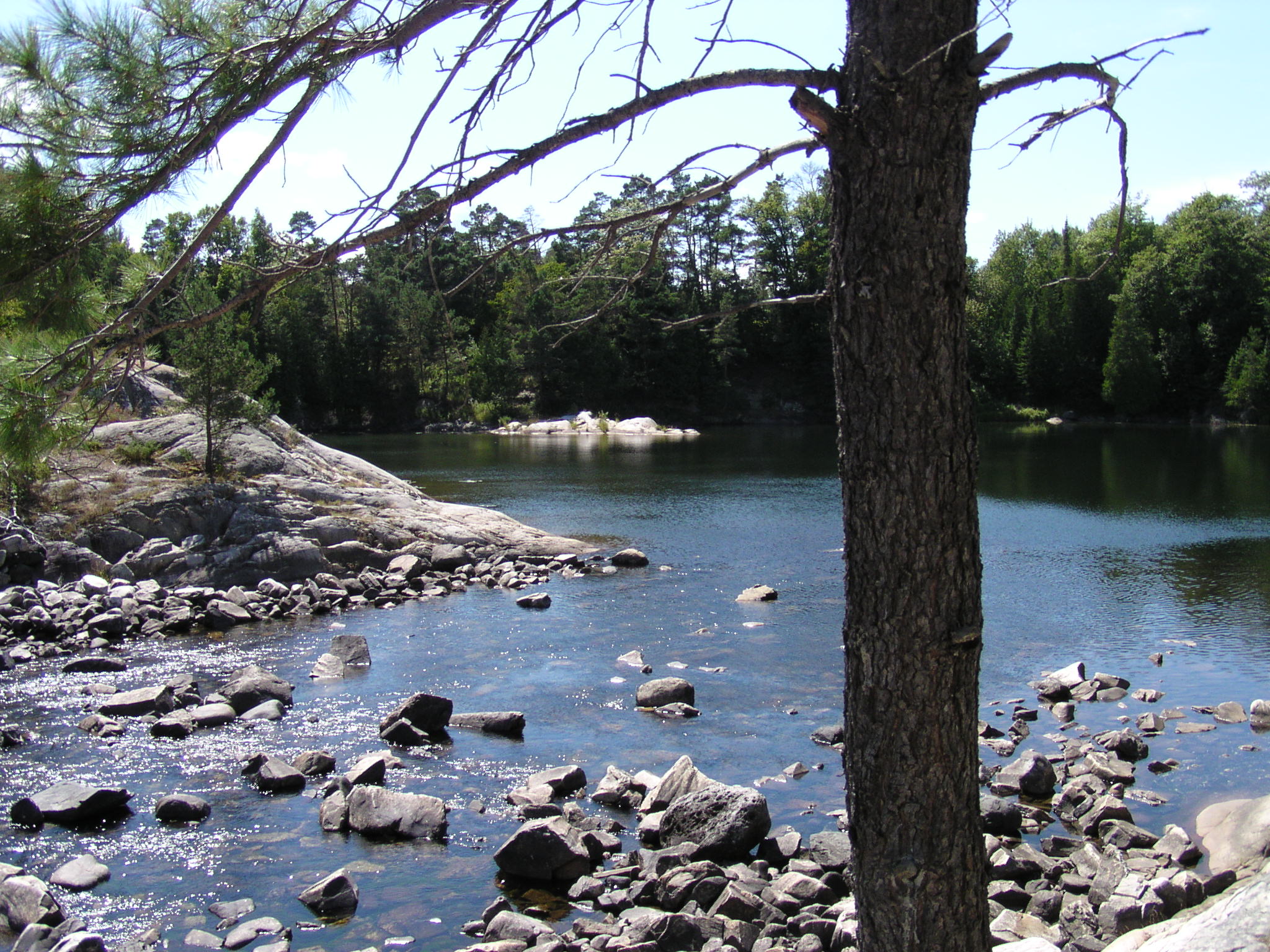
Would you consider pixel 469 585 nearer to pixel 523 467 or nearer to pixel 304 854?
pixel 304 854

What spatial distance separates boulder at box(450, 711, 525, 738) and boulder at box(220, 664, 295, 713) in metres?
2.38

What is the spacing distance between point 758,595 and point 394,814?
1171cm

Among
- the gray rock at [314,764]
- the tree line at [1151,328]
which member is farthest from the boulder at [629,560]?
the tree line at [1151,328]

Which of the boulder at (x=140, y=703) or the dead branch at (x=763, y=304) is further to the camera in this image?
the boulder at (x=140, y=703)

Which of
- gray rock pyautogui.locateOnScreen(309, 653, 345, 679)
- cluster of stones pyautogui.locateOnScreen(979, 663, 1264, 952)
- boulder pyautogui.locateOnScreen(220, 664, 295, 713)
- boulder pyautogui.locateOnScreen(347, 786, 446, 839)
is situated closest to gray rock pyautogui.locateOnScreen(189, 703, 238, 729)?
boulder pyautogui.locateOnScreen(220, 664, 295, 713)

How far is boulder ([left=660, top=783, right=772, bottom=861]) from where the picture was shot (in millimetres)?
8422

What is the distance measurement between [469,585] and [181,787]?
1166cm

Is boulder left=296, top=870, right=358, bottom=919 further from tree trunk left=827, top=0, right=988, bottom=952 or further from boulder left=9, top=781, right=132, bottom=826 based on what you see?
tree trunk left=827, top=0, right=988, bottom=952

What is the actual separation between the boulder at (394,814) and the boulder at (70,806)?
2.17 meters

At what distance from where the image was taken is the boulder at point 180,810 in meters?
9.11

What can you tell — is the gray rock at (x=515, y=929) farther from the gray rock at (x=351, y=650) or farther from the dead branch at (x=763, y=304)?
the gray rock at (x=351, y=650)

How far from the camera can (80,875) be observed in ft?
25.9

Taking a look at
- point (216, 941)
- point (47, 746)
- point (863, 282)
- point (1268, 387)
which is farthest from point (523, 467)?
point (1268, 387)

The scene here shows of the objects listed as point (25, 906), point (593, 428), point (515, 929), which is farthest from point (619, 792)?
Result: point (593, 428)
